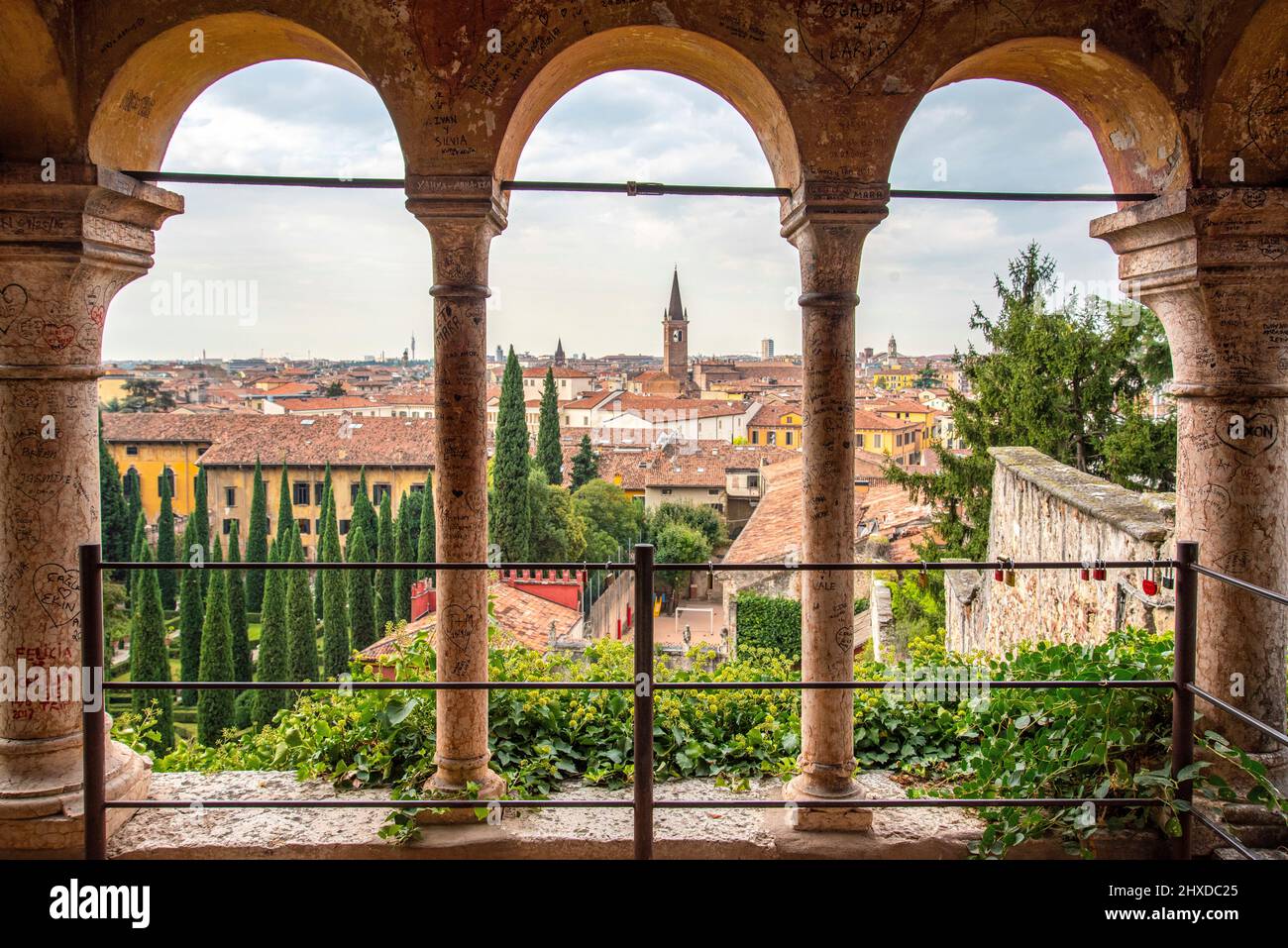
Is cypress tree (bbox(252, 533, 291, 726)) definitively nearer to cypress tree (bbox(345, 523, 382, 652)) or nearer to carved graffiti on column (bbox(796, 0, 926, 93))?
cypress tree (bbox(345, 523, 382, 652))

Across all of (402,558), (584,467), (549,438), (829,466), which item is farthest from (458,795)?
(584,467)

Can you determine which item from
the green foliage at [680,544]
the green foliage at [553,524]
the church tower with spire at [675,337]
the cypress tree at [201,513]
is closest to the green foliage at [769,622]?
the green foliage at [553,524]

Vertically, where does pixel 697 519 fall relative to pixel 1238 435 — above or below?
below

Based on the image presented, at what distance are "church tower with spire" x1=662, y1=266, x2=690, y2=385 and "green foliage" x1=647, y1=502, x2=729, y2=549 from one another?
40.3m

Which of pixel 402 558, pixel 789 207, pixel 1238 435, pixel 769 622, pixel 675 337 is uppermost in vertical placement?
pixel 675 337

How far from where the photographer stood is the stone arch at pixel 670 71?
11.6ft

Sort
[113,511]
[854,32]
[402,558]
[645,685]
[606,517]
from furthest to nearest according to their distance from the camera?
[606,517], [113,511], [402,558], [854,32], [645,685]

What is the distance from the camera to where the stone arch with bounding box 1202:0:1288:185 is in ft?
11.7

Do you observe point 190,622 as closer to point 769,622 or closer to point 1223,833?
point 769,622

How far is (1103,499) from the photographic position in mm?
6719

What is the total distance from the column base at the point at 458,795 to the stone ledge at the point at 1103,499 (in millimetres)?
4028

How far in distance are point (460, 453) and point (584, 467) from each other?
38.2 meters
